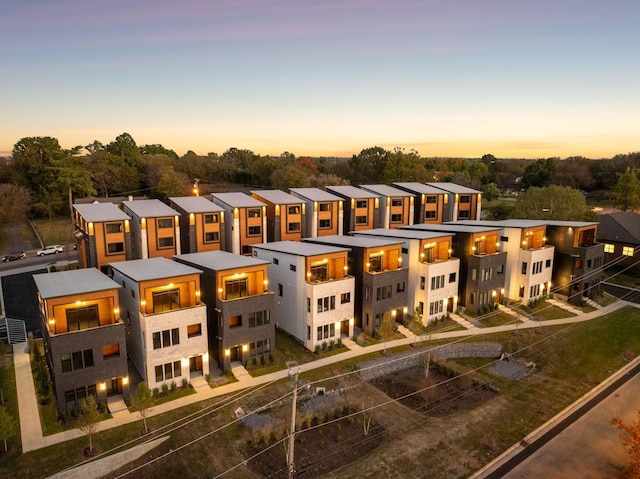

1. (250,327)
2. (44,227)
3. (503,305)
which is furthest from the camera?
(44,227)

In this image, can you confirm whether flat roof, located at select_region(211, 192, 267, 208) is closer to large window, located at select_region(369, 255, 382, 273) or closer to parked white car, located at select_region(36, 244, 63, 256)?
large window, located at select_region(369, 255, 382, 273)

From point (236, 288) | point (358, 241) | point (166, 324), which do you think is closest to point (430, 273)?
point (358, 241)

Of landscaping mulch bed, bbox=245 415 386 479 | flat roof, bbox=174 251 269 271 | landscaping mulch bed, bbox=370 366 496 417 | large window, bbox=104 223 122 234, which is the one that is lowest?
landscaping mulch bed, bbox=370 366 496 417

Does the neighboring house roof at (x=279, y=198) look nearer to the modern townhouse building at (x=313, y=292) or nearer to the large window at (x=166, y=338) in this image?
the modern townhouse building at (x=313, y=292)

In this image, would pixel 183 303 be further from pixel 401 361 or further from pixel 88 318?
pixel 401 361

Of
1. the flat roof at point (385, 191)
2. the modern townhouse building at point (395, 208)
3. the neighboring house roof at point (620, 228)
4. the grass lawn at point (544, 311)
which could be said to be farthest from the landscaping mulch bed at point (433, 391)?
the neighboring house roof at point (620, 228)

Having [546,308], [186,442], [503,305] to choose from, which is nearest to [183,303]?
[186,442]

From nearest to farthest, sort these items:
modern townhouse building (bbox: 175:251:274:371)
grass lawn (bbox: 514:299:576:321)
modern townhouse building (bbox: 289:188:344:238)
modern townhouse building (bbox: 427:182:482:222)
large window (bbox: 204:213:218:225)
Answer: modern townhouse building (bbox: 175:251:274:371)
grass lawn (bbox: 514:299:576:321)
large window (bbox: 204:213:218:225)
modern townhouse building (bbox: 289:188:344:238)
modern townhouse building (bbox: 427:182:482:222)

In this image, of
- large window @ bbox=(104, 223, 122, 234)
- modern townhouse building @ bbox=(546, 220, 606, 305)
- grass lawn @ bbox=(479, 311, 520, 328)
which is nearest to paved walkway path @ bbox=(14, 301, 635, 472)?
grass lawn @ bbox=(479, 311, 520, 328)
